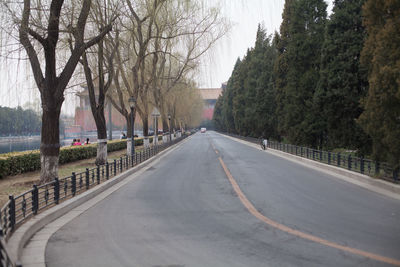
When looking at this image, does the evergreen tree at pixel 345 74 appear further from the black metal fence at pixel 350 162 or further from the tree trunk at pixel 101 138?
the tree trunk at pixel 101 138

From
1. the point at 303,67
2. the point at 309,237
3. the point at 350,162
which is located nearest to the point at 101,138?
the point at 350,162

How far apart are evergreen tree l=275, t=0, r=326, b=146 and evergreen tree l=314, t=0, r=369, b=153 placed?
17.5ft

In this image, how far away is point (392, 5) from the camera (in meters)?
11.8

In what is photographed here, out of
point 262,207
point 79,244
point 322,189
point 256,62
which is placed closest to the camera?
point 79,244

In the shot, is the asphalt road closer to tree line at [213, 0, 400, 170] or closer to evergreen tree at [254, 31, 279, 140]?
tree line at [213, 0, 400, 170]

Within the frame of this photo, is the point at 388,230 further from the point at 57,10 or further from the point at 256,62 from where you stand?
the point at 256,62

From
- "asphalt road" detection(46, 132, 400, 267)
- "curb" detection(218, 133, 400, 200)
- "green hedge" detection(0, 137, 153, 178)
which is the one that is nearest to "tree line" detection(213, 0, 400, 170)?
"curb" detection(218, 133, 400, 200)

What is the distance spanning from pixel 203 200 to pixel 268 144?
2986 centimetres

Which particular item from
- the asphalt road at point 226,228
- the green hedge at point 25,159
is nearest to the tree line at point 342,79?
the asphalt road at point 226,228

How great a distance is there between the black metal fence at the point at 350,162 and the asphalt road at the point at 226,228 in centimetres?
129

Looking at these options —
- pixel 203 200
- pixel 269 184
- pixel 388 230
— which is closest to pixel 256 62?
pixel 269 184

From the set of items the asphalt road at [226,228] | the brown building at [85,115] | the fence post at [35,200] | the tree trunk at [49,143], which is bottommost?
the asphalt road at [226,228]

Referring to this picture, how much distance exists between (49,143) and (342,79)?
1411 cm

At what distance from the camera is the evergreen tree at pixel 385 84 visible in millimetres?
11789
